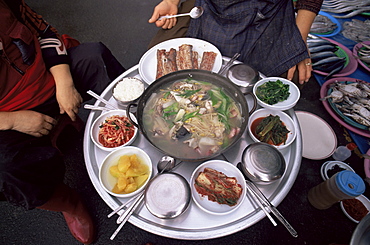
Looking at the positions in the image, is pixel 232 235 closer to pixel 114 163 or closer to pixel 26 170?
pixel 114 163

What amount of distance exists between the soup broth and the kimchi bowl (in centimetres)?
17

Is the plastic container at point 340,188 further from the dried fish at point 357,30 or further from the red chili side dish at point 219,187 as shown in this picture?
the dried fish at point 357,30

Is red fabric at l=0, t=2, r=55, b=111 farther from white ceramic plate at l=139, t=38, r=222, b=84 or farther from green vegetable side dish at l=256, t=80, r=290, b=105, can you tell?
green vegetable side dish at l=256, t=80, r=290, b=105

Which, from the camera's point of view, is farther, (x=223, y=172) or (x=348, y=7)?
(x=348, y=7)

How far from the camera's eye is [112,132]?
1912 mm

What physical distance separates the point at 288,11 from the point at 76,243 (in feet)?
12.1

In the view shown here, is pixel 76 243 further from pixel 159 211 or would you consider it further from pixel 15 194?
pixel 159 211

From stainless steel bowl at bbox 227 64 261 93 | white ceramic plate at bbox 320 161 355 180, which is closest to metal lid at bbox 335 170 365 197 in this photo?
white ceramic plate at bbox 320 161 355 180

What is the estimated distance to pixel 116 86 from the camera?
84.5 inches

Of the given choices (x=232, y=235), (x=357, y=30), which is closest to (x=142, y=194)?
(x=232, y=235)

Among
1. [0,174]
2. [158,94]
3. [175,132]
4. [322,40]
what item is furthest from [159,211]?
[322,40]

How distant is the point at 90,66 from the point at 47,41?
50 cm

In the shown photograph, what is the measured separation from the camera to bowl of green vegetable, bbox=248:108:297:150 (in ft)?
5.99

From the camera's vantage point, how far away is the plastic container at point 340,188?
2201mm
